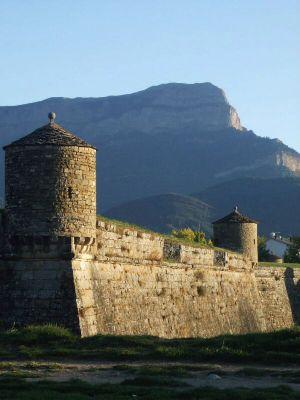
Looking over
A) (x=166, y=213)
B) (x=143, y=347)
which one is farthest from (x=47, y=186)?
(x=166, y=213)

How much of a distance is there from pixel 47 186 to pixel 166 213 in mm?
157739

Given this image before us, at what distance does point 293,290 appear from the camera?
154 ft

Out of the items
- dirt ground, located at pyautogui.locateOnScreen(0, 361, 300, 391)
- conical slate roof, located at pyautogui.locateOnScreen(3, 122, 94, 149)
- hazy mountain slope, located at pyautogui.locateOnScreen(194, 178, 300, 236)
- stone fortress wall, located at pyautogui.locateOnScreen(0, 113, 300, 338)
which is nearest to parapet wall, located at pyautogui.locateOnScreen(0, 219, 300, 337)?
stone fortress wall, located at pyautogui.locateOnScreen(0, 113, 300, 338)

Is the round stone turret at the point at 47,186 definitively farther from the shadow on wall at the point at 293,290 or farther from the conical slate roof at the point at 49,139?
the shadow on wall at the point at 293,290

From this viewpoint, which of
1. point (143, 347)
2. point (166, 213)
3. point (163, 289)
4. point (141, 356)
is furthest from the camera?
point (166, 213)

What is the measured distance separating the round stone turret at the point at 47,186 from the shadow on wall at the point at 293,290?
2715 cm

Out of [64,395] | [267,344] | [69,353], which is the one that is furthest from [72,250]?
[64,395]

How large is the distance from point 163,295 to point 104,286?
5.52 metres

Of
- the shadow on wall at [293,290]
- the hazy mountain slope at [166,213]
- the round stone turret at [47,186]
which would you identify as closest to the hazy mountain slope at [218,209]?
the hazy mountain slope at [166,213]

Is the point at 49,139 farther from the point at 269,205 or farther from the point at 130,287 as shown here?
the point at 269,205

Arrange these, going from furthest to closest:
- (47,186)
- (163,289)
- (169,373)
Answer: (163,289)
(47,186)
(169,373)

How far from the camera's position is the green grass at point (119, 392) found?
11922 millimetres

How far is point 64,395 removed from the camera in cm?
1194

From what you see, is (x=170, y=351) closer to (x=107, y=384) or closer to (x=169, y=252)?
(x=107, y=384)
